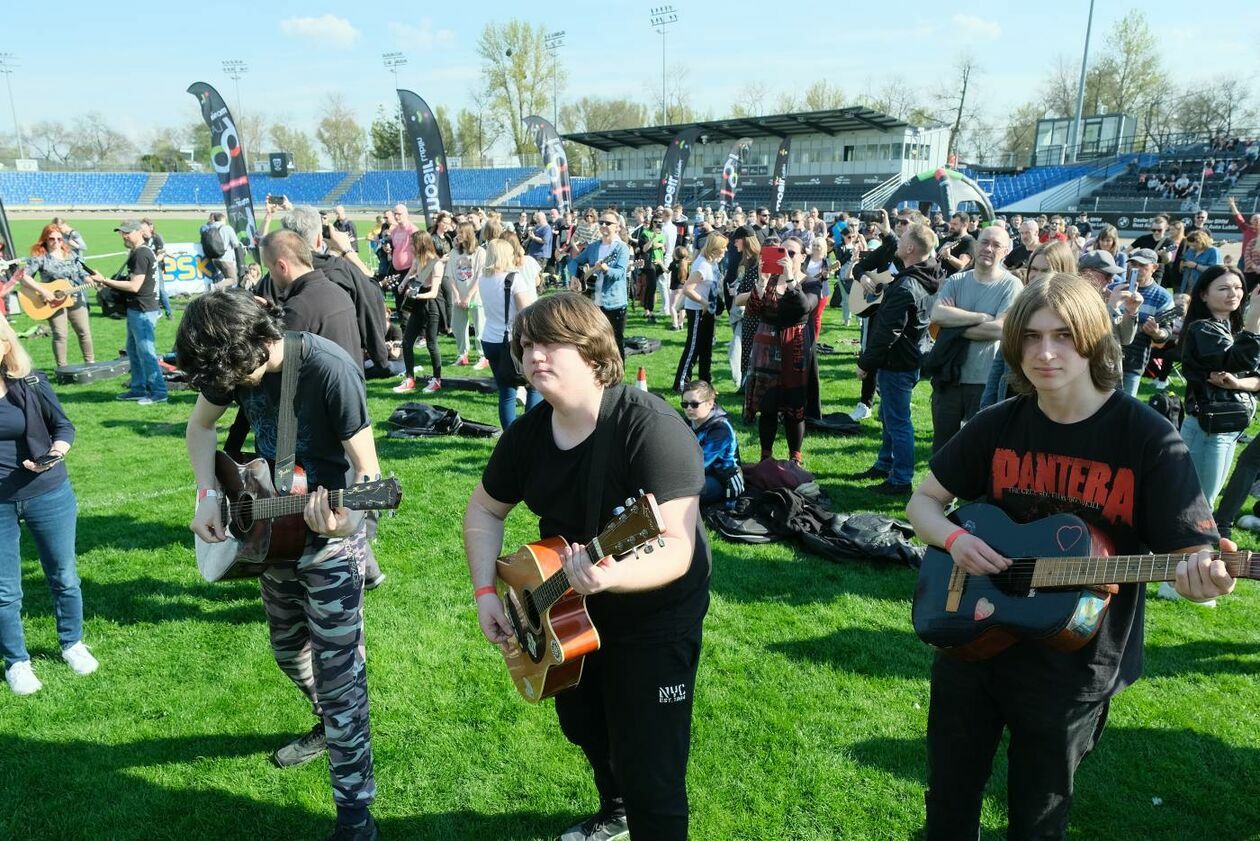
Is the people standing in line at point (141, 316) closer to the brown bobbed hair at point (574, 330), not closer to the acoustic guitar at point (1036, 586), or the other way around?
the brown bobbed hair at point (574, 330)

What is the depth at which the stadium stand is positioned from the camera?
225 feet

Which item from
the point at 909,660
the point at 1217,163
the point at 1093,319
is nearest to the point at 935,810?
the point at 1093,319

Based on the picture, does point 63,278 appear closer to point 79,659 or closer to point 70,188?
point 79,659

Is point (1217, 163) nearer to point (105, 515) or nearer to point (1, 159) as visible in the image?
point (105, 515)

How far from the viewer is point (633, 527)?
1.98 meters

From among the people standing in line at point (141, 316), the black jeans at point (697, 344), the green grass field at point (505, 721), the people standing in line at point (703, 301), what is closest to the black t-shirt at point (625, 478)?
the green grass field at point (505, 721)

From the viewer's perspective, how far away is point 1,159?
278ft

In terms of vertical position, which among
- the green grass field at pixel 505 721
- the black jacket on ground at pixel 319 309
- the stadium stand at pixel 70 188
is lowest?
the green grass field at pixel 505 721

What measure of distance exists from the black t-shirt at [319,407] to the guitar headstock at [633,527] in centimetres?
141

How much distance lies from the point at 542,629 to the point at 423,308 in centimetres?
867

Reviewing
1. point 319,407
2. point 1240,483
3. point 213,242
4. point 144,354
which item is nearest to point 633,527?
point 319,407

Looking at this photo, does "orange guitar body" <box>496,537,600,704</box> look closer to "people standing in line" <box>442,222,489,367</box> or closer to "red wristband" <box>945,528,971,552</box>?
"red wristband" <box>945,528,971,552</box>

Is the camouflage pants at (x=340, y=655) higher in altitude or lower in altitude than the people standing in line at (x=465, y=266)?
lower

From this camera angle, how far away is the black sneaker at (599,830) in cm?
308
